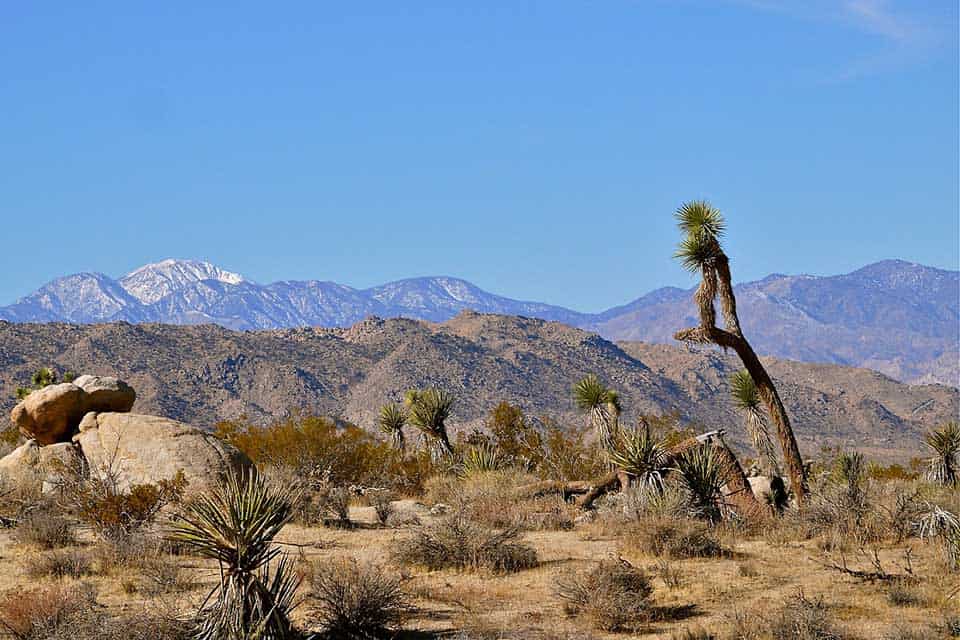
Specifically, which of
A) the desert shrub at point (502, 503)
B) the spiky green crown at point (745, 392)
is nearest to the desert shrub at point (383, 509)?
the desert shrub at point (502, 503)

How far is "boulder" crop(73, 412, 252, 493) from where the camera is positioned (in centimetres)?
1867

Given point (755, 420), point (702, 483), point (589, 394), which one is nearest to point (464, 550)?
point (702, 483)

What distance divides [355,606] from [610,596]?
2878 mm

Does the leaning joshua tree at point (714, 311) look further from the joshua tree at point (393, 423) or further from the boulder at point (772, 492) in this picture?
the joshua tree at point (393, 423)

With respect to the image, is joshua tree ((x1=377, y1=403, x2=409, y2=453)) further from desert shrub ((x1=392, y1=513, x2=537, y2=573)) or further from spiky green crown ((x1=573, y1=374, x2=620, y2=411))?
desert shrub ((x1=392, y1=513, x2=537, y2=573))

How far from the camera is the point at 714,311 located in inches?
771

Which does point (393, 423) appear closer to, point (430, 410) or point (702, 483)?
point (430, 410)

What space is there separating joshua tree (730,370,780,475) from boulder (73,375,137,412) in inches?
501

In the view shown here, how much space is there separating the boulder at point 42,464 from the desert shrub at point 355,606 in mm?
10095

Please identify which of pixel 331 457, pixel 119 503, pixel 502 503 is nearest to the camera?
pixel 119 503

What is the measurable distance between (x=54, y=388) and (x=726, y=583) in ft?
46.8

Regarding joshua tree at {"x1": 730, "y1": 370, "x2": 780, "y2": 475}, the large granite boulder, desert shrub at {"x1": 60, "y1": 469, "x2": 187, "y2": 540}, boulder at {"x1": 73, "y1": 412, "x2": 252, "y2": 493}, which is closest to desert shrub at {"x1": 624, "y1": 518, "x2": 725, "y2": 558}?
joshua tree at {"x1": 730, "y1": 370, "x2": 780, "y2": 475}

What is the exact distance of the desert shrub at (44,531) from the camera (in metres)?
16.0

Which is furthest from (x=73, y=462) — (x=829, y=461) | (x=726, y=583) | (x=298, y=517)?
(x=829, y=461)
